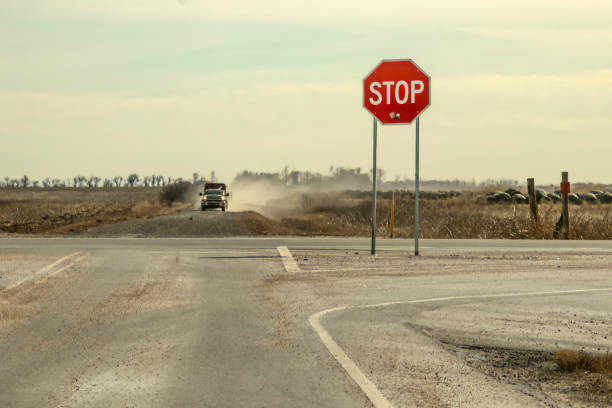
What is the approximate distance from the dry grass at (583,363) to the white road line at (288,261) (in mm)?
9459

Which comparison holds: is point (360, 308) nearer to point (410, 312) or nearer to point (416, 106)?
point (410, 312)

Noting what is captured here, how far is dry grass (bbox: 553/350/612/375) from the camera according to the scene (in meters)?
8.03

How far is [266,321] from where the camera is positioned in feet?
35.9

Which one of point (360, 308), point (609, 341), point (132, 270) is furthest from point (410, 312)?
point (132, 270)

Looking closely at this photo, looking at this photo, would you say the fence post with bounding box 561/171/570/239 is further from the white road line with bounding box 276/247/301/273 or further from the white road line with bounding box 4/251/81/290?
the white road line with bounding box 4/251/81/290

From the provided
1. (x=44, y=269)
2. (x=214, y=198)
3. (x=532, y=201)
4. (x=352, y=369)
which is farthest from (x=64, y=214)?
(x=352, y=369)

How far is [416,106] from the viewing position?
2072 centimetres

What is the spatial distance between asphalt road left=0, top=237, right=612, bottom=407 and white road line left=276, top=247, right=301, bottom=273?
18 centimetres

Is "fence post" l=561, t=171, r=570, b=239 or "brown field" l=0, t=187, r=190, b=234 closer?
"fence post" l=561, t=171, r=570, b=239

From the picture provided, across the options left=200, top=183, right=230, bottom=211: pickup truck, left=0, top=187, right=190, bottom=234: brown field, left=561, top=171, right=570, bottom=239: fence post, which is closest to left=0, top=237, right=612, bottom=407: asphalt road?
left=561, top=171, right=570, bottom=239: fence post

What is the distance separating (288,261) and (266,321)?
8.11m

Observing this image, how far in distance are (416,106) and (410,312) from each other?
9.79 meters

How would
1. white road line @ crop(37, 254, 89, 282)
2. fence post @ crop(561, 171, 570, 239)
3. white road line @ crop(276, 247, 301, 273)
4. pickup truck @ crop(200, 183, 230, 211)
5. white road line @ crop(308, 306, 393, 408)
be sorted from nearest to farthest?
white road line @ crop(308, 306, 393, 408), white road line @ crop(37, 254, 89, 282), white road line @ crop(276, 247, 301, 273), fence post @ crop(561, 171, 570, 239), pickup truck @ crop(200, 183, 230, 211)

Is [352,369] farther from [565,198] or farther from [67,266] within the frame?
[565,198]
